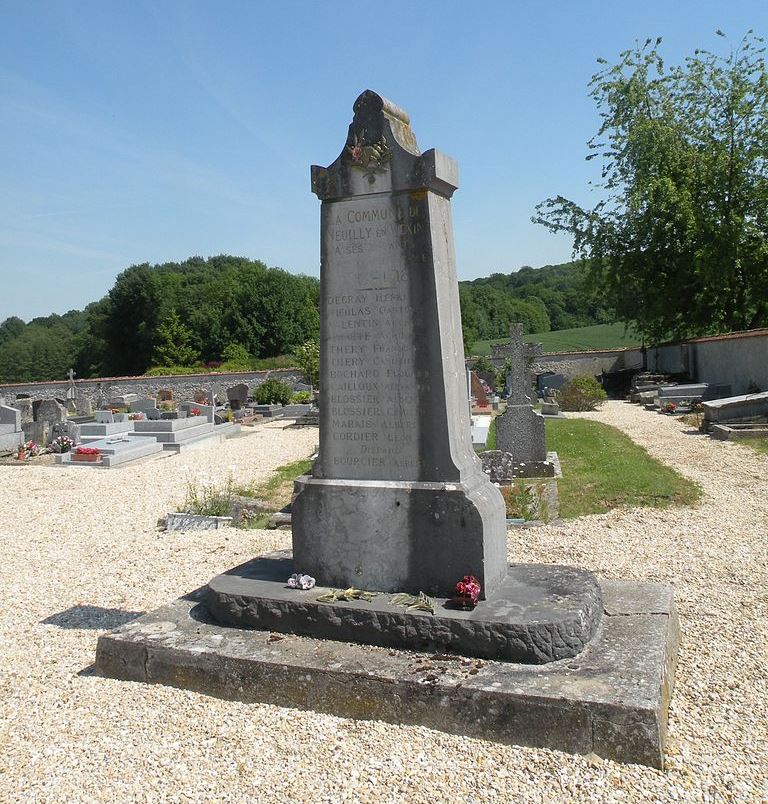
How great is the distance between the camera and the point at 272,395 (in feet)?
88.8

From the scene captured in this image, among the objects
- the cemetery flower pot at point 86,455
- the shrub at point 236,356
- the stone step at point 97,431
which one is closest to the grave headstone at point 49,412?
the stone step at point 97,431

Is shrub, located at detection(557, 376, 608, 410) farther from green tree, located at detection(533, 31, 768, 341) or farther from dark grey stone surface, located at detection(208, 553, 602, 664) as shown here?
dark grey stone surface, located at detection(208, 553, 602, 664)

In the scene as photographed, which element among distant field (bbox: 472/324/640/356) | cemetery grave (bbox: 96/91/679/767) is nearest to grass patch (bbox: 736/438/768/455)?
cemetery grave (bbox: 96/91/679/767)

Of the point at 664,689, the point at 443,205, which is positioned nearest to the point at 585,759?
the point at 664,689

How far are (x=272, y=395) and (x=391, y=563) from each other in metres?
23.2

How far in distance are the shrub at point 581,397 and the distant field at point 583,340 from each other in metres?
20.5

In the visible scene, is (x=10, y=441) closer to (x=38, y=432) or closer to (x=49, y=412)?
(x=38, y=432)

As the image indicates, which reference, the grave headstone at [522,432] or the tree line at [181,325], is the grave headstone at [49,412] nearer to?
the grave headstone at [522,432]

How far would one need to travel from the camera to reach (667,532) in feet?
23.9

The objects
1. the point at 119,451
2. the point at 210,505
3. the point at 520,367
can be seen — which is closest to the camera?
the point at 210,505

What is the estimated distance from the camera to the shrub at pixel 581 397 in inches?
907

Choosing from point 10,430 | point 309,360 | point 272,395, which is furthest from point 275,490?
point 272,395

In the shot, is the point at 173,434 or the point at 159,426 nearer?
the point at 173,434

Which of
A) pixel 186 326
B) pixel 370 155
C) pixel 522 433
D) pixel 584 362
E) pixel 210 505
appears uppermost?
pixel 186 326
